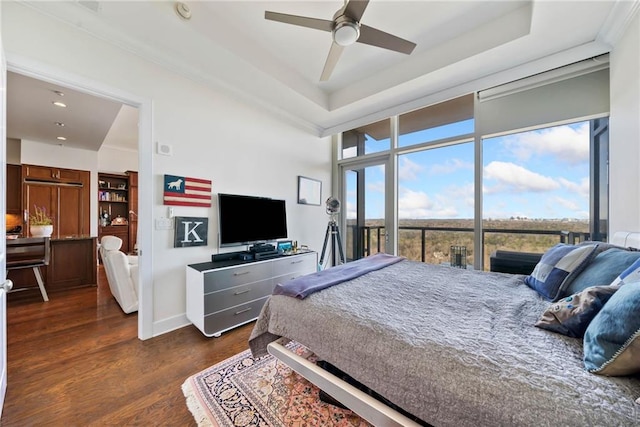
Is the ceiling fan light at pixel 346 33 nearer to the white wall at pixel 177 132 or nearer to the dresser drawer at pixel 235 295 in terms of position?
the white wall at pixel 177 132

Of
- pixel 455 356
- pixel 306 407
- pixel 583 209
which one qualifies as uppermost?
pixel 583 209

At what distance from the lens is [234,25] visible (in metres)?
2.41

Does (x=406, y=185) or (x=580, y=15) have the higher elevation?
(x=580, y=15)

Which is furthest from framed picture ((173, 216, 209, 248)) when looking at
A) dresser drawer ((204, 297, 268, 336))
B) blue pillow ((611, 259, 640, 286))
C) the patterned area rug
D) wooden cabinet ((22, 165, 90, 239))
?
wooden cabinet ((22, 165, 90, 239))

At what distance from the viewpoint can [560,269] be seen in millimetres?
1509

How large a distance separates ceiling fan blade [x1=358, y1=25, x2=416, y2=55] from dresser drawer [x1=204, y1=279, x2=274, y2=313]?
8.69 ft

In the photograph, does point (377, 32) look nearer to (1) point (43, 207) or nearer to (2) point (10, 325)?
(2) point (10, 325)

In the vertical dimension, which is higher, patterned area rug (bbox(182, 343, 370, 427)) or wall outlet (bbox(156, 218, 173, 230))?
wall outlet (bbox(156, 218, 173, 230))

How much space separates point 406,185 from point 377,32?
2402 mm

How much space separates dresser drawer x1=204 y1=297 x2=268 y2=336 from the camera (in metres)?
2.34

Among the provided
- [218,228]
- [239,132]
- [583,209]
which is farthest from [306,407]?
[583,209]

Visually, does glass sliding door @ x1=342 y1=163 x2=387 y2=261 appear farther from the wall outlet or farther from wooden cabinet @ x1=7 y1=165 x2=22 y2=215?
wooden cabinet @ x1=7 y1=165 x2=22 y2=215

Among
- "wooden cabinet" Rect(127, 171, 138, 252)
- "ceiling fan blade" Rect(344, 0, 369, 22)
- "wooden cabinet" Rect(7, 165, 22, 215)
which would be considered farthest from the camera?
"wooden cabinet" Rect(127, 171, 138, 252)

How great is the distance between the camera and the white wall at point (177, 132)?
6.20 ft
